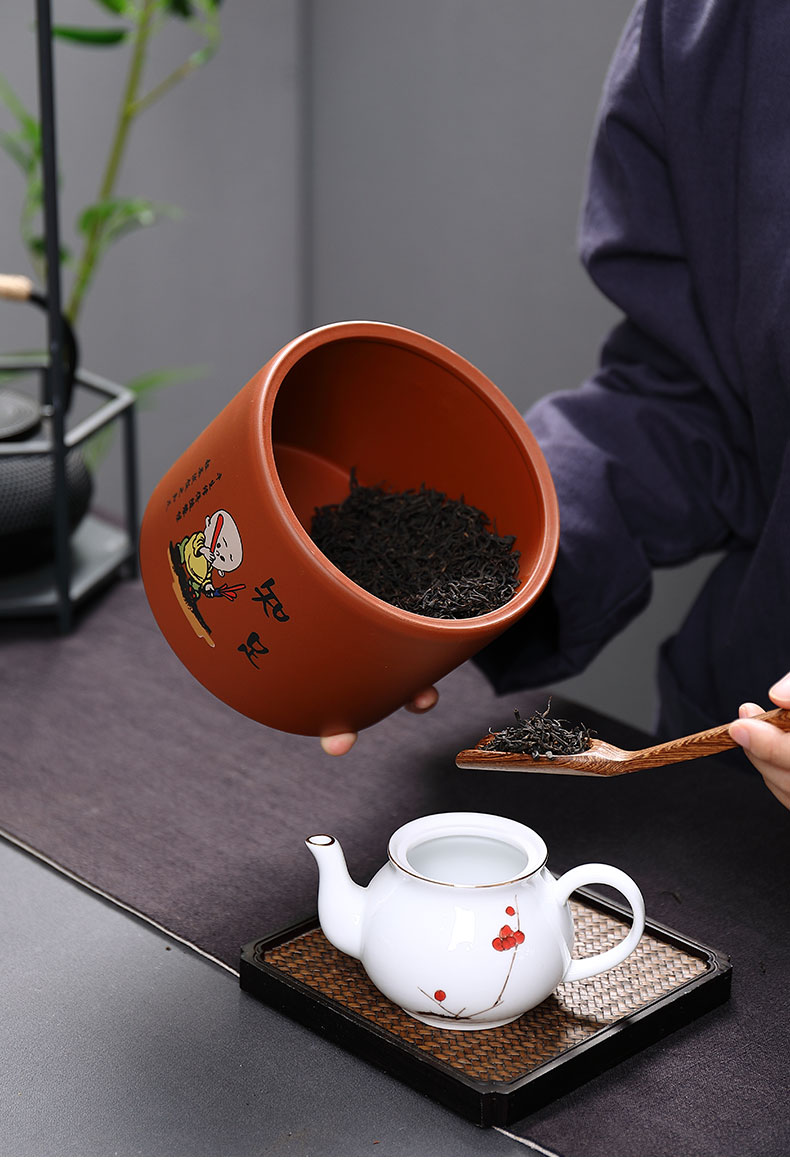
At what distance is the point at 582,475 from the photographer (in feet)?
3.27

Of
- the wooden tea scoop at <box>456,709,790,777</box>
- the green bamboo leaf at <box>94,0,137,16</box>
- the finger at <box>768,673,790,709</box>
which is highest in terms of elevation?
the green bamboo leaf at <box>94,0,137,16</box>

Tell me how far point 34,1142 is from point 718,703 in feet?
2.32

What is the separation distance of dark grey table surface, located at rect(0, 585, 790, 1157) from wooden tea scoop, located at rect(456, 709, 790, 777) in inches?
5.6

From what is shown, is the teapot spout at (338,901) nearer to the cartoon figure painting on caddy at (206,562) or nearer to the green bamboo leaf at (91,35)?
the cartoon figure painting on caddy at (206,562)

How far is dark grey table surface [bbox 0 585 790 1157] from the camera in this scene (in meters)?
0.62

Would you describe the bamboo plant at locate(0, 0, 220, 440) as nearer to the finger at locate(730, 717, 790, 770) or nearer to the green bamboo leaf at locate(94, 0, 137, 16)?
the green bamboo leaf at locate(94, 0, 137, 16)

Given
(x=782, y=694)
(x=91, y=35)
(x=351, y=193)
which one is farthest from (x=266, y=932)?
(x=351, y=193)

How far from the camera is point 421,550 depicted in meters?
0.83

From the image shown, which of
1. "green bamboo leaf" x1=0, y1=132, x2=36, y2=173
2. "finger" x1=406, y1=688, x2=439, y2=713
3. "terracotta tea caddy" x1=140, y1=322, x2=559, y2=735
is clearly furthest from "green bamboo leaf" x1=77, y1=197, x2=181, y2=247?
"finger" x1=406, y1=688, x2=439, y2=713

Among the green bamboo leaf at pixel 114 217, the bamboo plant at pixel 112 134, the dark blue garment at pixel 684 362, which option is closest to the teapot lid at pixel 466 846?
the dark blue garment at pixel 684 362

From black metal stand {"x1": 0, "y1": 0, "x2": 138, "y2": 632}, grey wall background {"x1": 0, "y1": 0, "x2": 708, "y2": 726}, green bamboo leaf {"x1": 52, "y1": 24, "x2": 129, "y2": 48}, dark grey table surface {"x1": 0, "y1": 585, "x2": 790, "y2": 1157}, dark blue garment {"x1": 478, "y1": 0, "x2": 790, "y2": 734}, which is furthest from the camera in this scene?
grey wall background {"x1": 0, "y1": 0, "x2": 708, "y2": 726}

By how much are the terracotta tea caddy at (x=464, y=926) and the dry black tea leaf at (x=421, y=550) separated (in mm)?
142

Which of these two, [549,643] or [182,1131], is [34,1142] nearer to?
[182,1131]

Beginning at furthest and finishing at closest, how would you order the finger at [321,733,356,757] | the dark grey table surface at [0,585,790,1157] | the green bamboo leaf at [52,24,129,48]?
1. the green bamboo leaf at [52,24,129,48]
2. the finger at [321,733,356,757]
3. the dark grey table surface at [0,585,790,1157]
